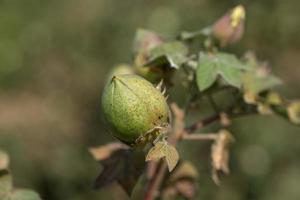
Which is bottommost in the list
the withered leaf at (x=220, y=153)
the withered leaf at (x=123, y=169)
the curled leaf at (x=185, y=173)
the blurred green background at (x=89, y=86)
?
the blurred green background at (x=89, y=86)

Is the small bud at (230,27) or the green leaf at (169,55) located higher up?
the green leaf at (169,55)

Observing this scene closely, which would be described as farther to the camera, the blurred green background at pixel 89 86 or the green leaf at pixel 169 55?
the blurred green background at pixel 89 86

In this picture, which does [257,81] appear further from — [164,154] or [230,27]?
[164,154]

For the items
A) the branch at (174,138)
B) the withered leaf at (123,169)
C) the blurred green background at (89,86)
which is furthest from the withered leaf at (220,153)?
the blurred green background at (89,86)

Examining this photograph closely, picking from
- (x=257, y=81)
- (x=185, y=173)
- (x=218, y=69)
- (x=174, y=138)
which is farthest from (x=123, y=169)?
(x=257, y=81)

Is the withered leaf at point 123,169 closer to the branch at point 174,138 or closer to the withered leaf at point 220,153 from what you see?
the branch at point 174,138

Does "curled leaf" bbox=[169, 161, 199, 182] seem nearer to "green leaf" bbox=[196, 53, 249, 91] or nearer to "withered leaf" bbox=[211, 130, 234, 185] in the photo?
"withered leaf" bbox=[211, 130, 234, 185]
